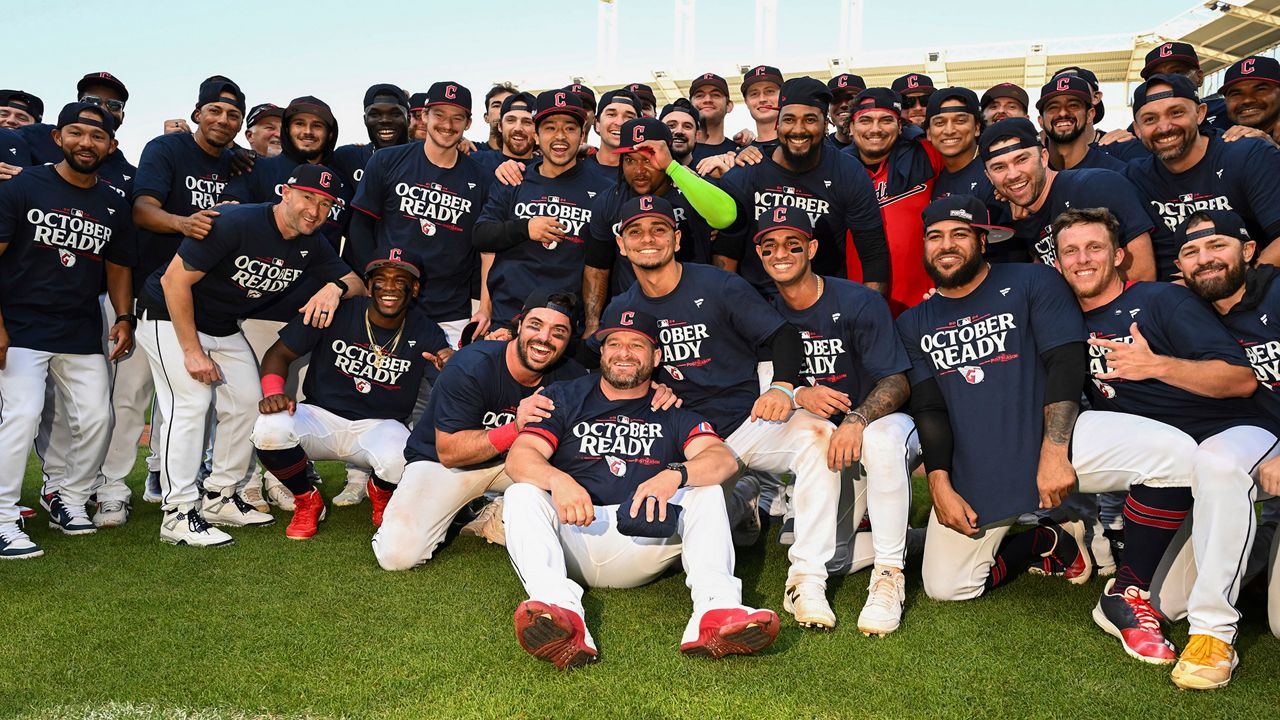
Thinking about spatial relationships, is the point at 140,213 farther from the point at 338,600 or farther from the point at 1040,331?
the point at 1040,331

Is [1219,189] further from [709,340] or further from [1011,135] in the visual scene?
[709,340]

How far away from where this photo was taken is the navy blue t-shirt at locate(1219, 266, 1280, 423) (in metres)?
4.49

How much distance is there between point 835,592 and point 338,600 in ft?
8.60

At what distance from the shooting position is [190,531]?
20.0 ft

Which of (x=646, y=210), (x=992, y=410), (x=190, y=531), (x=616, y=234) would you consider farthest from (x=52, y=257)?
(x=992, y=410)

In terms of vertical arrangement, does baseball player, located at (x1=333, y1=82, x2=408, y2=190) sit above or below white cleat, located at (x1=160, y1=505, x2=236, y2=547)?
above

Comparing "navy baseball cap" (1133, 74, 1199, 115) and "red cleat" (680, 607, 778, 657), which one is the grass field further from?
"navy baseball cap" (1133, 74, 1199, 115)

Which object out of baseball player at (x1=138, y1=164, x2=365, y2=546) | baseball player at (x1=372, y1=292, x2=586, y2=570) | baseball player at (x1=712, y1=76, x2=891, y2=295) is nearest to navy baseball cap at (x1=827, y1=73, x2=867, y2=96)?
baseball player at (x1=712, y1=76, x2=891, y2=295)

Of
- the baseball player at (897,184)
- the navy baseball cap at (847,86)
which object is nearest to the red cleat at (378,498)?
the baseball player at (897,184)

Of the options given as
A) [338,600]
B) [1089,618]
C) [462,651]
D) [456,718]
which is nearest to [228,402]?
[338,600]

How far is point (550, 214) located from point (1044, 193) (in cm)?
317

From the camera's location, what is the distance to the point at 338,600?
Result: 4938 millimetres

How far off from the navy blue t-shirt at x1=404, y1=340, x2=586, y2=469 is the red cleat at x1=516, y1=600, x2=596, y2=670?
1783 mm

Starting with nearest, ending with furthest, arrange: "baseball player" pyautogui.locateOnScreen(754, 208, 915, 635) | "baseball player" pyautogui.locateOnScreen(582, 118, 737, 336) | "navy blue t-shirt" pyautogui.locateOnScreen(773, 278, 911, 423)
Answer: "baseball player" pyautogui.locateOnScreen(754, 208, 915, 635) < "navy blue t-shirt" pyautogui.locateOnScreen(773, 278, 911, 423) < "baseball player" pyautogui.locateOnScreen(582, 118, 737, 336)
